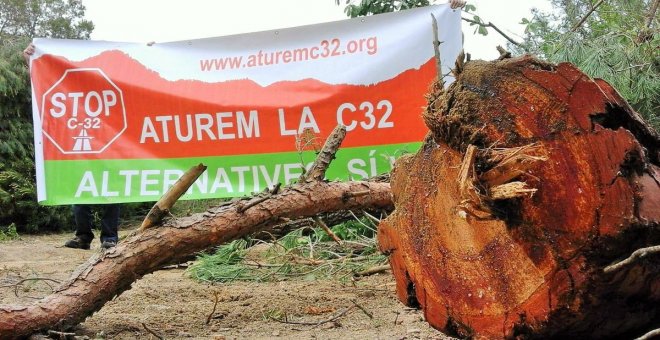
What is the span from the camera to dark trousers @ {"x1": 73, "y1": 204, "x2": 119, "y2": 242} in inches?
207

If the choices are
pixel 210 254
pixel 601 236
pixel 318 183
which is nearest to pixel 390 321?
pixel 318 183

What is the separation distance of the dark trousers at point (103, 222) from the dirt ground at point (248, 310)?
3.77 ft

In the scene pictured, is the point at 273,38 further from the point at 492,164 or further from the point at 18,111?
the point at 18,111

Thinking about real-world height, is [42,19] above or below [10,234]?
above

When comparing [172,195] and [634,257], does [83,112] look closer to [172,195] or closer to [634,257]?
[172,195]

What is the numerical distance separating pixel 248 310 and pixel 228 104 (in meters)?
2.77

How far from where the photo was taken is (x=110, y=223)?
209 inches

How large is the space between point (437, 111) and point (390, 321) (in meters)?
1.15

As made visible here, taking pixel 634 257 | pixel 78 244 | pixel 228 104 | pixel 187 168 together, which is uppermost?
pixel 228 104

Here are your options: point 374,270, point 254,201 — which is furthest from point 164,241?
point 374,270

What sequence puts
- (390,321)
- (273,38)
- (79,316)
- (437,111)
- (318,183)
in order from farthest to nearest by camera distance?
1. (273,38)
2. (318,183)
3. (390,321)
4. (79,316)
5. (437,111)

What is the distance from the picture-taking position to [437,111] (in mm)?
1742

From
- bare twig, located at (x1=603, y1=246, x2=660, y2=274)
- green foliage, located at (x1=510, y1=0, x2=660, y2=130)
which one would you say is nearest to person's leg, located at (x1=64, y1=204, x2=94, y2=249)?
green foliage, located at (x1=510, y1=0, x2=660, y2=130)

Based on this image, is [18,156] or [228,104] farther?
[18,156]
